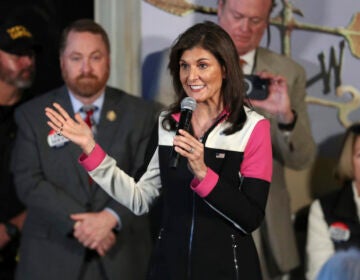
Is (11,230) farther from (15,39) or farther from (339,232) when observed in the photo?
(339,232)

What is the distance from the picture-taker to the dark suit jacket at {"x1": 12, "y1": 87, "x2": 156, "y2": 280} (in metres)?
3.12

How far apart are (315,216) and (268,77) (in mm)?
636

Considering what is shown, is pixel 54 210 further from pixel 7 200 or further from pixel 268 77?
pixel 268 77

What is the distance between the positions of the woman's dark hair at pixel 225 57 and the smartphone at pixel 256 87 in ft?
3.18

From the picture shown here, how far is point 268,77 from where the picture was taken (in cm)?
324

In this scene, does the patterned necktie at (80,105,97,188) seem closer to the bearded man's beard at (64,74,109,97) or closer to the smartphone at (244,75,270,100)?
the bearded man's beard at (64,74,109,97)

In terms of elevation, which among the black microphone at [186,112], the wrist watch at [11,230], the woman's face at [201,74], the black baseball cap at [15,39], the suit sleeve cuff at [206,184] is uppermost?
the woman's face at [201,74]

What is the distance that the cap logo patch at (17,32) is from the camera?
11.9 ft

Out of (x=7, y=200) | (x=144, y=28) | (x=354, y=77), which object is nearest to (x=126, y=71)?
(x=144, y=28)

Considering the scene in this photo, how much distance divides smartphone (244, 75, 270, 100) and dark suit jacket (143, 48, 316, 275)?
100mm

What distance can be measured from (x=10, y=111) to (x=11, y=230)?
20.8 inches

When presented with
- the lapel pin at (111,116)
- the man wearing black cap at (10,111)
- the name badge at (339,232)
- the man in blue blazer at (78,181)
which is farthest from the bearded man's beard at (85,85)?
the name badge at (339,232)

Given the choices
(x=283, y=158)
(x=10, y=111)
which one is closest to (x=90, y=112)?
(x=10, y=111)

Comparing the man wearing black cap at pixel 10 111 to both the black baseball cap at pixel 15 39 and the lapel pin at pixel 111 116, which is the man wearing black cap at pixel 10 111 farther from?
the lapel pin at pixel 111 116
